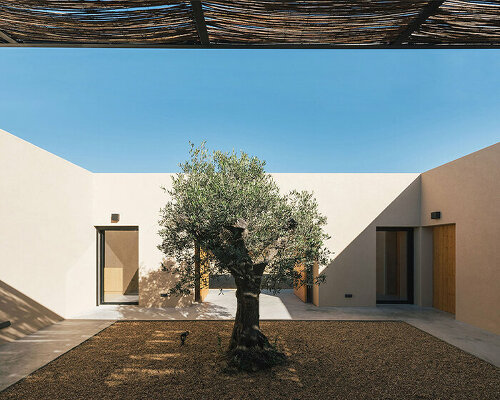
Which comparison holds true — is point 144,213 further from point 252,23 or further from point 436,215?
point 252,23

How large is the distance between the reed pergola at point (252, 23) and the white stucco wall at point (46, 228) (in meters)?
6.53

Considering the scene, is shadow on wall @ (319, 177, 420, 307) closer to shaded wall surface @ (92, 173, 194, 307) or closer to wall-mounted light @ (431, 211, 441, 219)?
wall-mounted light @ (431, 211, 441, 219)

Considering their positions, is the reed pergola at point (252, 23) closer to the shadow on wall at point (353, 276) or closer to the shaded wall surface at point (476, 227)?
the shaded wall surface at point (476, 227)

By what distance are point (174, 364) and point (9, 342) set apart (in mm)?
3790

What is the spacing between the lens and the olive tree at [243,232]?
550cm

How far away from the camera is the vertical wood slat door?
9.20 metres

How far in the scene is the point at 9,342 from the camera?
6723mm

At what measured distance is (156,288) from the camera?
9836 mm

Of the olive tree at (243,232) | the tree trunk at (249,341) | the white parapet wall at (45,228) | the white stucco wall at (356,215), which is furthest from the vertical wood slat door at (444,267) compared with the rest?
the white parapet wall at (45,228)

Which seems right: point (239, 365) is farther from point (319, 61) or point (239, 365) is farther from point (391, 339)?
point (319, 61)

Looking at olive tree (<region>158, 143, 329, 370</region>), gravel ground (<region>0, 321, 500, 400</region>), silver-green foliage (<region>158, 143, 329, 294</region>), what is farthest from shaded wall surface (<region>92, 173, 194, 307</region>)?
olive tree (<region>158, 143, 329, 370</region>)

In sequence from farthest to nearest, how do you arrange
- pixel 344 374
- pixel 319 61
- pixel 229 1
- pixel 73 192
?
pixel 319 61 → pixel 73 192 → pixel 344 374 → pixel 229 1

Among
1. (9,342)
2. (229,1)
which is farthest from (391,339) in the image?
(9,342)

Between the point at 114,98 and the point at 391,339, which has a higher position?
the point at 114,98
